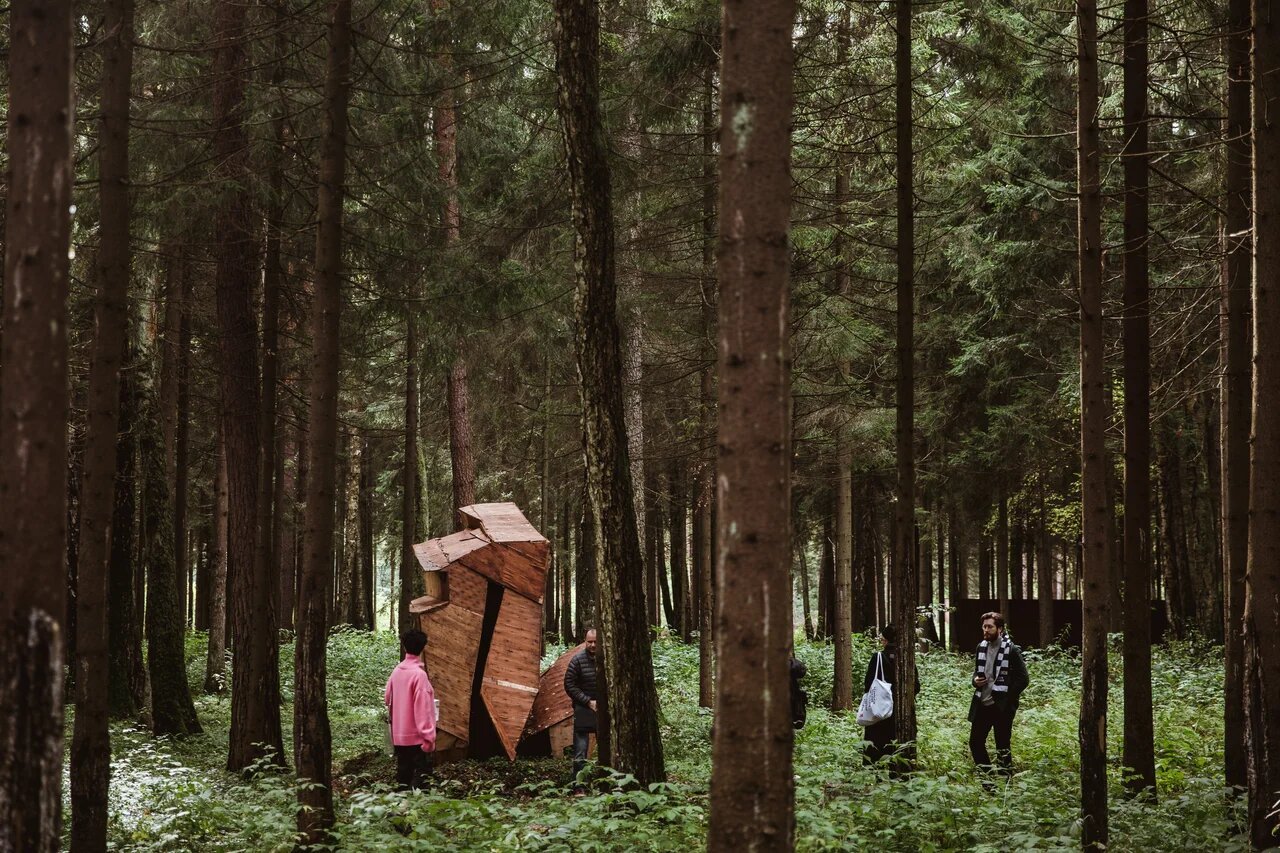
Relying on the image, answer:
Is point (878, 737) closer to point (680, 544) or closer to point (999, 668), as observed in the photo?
point (999, 668)

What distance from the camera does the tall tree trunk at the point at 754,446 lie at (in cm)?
443

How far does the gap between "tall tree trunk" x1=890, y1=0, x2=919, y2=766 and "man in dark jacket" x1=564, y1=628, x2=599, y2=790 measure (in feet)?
11.9

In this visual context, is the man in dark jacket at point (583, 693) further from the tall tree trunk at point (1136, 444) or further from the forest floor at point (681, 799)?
the tall tree trunk at point (1136, 444)

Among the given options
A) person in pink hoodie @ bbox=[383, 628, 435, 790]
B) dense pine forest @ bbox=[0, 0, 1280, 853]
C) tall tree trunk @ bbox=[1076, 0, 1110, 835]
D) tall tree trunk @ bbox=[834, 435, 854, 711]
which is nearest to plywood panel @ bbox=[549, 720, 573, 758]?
dense pine forest @ bbox=[0, 0, 1280, 853]

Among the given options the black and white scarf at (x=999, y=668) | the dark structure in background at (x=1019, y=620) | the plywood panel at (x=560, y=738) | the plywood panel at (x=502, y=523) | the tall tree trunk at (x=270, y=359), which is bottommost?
the dark structure in background at (x=1019, y=620)

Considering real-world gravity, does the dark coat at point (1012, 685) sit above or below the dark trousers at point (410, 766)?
above

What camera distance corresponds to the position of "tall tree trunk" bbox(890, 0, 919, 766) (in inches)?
452

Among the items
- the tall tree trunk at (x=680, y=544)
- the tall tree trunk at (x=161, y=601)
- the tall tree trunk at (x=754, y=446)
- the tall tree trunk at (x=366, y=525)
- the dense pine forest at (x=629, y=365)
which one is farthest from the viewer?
the tall tree trunk at (x=366, y=525)

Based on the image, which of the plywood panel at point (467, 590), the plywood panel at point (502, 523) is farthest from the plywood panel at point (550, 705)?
the plywood panel at point (502, 523)

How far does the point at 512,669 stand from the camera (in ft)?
46.2

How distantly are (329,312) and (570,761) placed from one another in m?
7.45

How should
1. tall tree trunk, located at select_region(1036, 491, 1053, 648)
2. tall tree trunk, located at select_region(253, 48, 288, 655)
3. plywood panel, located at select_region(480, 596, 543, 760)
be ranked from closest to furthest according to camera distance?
tall tree trunk, located at select_region(253, 48, 288, 655) → plywood panel, located at select_region(480, 596, 543, 760) → tall tree trunk, located at select_region(1036, 491, 1053, 648)

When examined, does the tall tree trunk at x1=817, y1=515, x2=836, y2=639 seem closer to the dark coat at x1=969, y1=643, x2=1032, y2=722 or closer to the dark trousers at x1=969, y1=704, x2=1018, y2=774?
the dark trousers at x1=969, y1=704, x2=1018, y2=774

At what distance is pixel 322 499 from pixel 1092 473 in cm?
650
